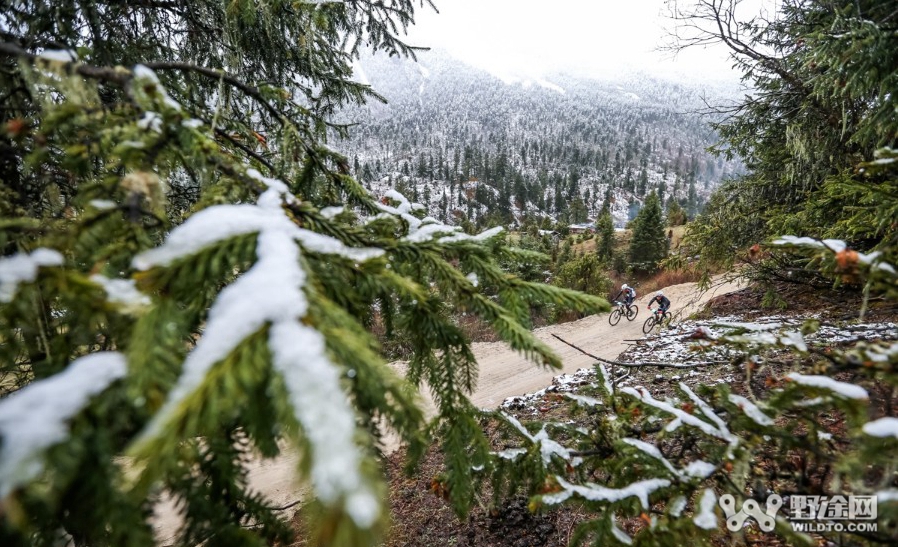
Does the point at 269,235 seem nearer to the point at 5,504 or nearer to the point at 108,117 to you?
the point at 5,504

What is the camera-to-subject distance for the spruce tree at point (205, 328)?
0.58m

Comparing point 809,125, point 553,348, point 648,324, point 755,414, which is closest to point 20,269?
point 755,414

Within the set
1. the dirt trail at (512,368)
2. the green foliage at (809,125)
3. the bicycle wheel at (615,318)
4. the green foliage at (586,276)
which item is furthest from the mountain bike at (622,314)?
the green foliage at (809,125)

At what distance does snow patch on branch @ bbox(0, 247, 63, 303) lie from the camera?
750 millimetres

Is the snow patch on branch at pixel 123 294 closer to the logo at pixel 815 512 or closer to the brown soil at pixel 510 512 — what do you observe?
the logo at pixel 815 512

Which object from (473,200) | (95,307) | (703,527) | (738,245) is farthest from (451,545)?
(473,200)

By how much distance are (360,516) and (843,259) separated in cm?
177

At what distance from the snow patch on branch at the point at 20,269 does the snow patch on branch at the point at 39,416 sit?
0.23 meters

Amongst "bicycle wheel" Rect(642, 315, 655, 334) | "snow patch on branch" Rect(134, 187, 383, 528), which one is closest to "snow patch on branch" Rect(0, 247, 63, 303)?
"snow patch on branch" Rect(134, 187, 383, 528)

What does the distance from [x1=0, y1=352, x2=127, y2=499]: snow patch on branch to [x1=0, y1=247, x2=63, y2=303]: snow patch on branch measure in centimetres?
23

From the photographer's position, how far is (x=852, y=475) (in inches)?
49.8

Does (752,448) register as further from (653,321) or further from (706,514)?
(653,321)

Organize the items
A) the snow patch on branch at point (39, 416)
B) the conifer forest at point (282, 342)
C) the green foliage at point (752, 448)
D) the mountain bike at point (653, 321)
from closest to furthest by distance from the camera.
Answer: the snow patch on branch at point (39, 416)
the conifer forest at point (282, 342)
the green foliage at point (752, 448)
the mountain bike at point (653, 321)

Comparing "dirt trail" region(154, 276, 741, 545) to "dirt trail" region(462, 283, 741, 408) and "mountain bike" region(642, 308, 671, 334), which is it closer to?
"dirt trail" region(462, 283, 741, 408)
